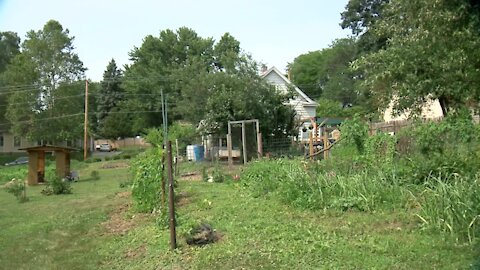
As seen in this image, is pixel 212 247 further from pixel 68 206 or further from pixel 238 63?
pixel 238 63

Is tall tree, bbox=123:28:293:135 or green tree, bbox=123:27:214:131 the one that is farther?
green tree, bbox=123:27:214:131

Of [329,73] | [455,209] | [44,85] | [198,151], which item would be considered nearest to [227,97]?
[198,151]

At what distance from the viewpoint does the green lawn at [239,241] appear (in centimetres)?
558

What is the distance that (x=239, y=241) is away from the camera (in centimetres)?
675

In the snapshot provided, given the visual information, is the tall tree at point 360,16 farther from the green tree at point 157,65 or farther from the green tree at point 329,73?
the green tree at point 157,65

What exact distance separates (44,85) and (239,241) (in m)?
47.2

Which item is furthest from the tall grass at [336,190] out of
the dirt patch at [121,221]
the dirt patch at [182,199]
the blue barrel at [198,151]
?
the blue barrel at [198,151]

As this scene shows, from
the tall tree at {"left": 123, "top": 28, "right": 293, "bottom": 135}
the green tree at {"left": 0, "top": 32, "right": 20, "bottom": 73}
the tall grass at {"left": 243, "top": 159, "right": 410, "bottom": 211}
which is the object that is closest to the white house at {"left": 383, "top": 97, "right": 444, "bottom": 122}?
the tall grass at {"left": 243, "top": 159, "right": 410, "bottom": 211}

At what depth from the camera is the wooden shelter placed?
22297 millimetres

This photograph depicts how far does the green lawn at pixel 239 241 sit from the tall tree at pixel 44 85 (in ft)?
132

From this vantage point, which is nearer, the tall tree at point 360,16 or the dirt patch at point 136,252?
the dirt patch at point 136,252

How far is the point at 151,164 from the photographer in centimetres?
1034

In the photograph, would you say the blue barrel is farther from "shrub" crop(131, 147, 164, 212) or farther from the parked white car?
the parked white car

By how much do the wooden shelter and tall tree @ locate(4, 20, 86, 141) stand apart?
89.6 feet
